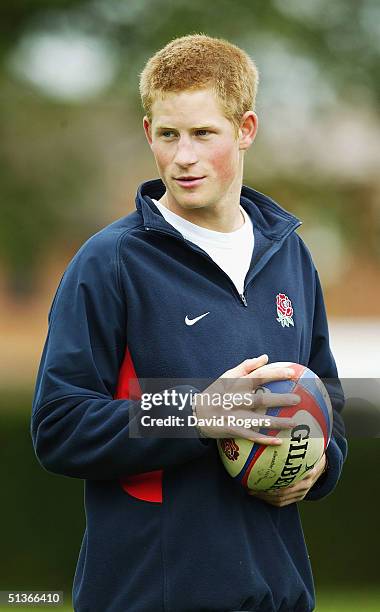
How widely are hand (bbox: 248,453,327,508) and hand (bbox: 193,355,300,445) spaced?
0.14 m

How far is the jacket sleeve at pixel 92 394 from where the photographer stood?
6.98 feet

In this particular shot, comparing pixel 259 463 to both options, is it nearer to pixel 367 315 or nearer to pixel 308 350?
pixel 308 350

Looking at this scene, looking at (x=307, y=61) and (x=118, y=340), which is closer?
(x=118, y=340)

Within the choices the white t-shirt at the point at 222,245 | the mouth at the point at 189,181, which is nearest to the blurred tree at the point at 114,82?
the white t-shirt at the point at 222,245

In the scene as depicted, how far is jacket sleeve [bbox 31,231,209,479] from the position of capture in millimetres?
2127

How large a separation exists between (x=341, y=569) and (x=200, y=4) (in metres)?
4.81

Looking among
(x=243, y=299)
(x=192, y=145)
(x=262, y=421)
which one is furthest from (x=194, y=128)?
(x=262, y=421)

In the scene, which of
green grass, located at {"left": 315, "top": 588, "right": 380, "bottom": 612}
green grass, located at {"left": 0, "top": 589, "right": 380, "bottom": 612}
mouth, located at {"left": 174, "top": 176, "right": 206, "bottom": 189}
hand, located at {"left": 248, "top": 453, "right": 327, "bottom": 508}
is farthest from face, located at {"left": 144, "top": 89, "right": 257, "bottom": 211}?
green grass, located at {"left": 315, "top": 588, "right": 380, "bottom": 612}

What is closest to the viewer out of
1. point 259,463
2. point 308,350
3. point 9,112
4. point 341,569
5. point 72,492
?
point 259,463

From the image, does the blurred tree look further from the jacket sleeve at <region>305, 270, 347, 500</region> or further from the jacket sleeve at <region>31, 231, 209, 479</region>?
the jacket sleeve at <region>31, 231, 209, 479</region>

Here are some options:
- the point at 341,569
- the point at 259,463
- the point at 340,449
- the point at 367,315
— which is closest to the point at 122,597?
the point at 259,463

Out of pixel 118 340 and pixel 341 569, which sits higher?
pixel 118 340

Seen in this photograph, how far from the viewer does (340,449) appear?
2.52m

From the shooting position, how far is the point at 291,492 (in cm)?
228
